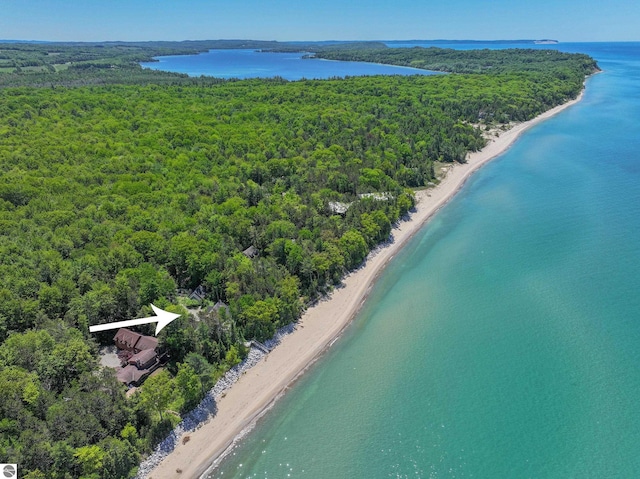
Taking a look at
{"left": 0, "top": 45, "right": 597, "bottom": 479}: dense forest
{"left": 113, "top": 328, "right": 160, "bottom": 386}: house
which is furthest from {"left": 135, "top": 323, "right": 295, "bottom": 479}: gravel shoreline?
{"left": 113, "top": 328, "right": 160, "bottom": 386}: house

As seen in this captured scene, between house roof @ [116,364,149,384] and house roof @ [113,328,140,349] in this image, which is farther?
house roof @ [113,328,140,349]

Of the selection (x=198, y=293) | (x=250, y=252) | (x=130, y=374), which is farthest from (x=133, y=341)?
(x=250, y=252)

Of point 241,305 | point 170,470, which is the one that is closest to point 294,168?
point 241,305

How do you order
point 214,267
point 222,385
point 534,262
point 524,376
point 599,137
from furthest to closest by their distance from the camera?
point 599,137 → point 534,262 → point 214,267 → point 524,376 → point 222,385

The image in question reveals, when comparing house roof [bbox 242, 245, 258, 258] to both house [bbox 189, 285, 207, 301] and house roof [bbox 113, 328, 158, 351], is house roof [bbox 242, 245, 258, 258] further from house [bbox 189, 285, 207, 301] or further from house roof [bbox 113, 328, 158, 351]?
house roof [bbox 113, 328, 158, 351]

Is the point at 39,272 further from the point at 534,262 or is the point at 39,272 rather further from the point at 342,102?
the point at 342,102

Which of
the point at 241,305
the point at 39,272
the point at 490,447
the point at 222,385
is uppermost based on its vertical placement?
the point at 39,272

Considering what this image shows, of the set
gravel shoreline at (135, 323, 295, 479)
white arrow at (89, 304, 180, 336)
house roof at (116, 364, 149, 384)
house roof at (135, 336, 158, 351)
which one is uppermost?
white arrow at (89, 304, 180, 336)
